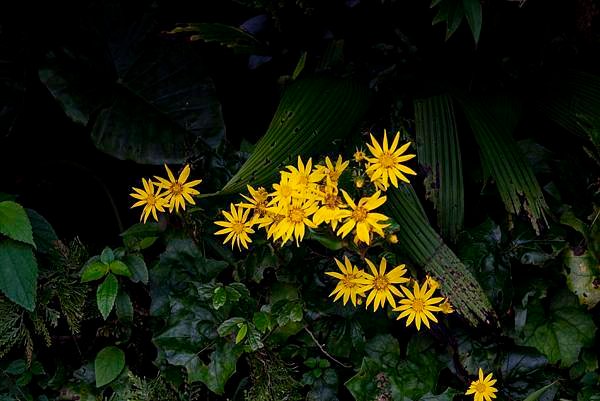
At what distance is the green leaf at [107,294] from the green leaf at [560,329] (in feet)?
3.17

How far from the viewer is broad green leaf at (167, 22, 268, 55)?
5.51 feet

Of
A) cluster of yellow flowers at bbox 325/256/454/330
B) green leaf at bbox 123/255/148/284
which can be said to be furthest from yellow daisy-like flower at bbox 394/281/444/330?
green leaf at bbox 123/255/148/284

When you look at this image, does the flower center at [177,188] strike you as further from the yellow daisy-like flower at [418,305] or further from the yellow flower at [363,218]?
the yellow daisy-like flower at [418,305]

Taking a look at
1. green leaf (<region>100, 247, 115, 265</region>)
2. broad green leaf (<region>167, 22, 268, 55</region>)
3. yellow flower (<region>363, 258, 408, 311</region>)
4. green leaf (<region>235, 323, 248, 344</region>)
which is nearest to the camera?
yellow flower (<region>363, 258, 408, 311</region>)

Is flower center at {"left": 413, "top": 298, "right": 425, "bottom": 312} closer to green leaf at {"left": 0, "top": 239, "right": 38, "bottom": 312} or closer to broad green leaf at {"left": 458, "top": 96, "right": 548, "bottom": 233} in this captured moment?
broad green leaf at {"left": 458, "top": 96, "right": 548, "bottom": 233}

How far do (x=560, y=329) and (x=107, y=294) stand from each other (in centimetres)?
108

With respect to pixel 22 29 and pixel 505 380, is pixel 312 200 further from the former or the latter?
pixel 22 29

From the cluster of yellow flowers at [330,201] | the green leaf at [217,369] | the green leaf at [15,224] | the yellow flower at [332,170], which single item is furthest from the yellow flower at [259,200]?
the green leaf at [15,224]

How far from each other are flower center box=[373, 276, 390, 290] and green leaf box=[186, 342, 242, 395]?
372 millimetres

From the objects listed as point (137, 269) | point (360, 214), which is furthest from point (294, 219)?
point (137, 269)

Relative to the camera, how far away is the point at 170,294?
1.59 metres

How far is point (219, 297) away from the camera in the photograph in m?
1.47

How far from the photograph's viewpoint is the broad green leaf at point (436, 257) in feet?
4.73

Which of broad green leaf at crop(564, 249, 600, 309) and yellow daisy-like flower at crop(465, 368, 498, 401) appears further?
broad green leaf at crop(564, 249, 600, 309)
